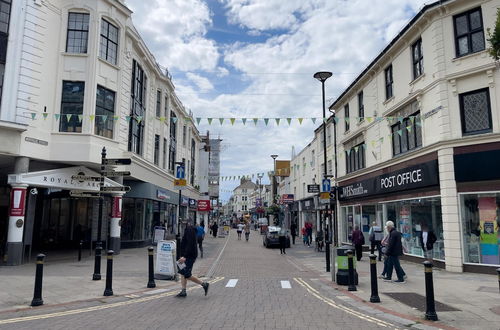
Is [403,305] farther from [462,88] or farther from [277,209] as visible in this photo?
[277,209]

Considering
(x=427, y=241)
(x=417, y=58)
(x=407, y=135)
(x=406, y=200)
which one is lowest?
(x=427, y=241)

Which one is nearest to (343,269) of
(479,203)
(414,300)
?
(414,300)

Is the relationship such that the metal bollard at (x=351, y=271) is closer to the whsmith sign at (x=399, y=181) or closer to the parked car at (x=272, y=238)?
the whsmith sign at (x=399, y=181)

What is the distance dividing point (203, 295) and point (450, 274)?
354 inches

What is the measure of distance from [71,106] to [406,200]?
15.6 m

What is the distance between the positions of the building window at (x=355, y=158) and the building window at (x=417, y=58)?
6.17 metres

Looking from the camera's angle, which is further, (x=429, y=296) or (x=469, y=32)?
(x=469, y=32)

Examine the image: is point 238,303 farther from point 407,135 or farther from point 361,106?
point 361,106

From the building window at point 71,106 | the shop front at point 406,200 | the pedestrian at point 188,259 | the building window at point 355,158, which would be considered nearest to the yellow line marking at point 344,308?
the pedestrian at point 188,259

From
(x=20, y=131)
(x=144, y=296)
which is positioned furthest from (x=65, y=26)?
(x=144, y=296)

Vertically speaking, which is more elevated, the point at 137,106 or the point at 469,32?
the point at 469,32

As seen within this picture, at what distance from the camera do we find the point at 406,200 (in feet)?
56.5

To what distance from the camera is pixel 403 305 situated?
328 inches

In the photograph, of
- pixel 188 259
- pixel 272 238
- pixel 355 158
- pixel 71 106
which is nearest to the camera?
pixel 188 259
